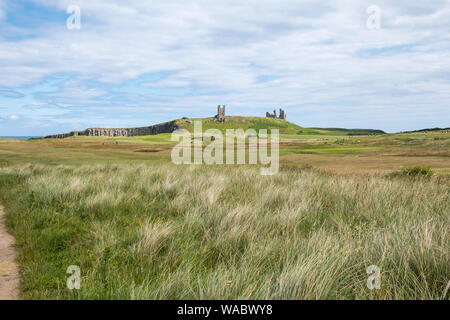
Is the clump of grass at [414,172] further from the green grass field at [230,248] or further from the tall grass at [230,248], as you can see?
the green grass field at [230,248]

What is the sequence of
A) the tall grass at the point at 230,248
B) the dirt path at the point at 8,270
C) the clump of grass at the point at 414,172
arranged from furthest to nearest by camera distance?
the clump of grass at the point at 414,172, the dirt path at the point at 8,270, the tall grass at the point at 230,248

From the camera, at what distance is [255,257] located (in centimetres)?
436

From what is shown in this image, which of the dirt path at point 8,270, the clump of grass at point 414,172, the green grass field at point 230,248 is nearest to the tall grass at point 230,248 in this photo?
the green grass field at point 230,248

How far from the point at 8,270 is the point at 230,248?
3.76 m

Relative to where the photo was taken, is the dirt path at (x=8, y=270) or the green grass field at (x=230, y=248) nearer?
the green grass field at (x=230, y=248)

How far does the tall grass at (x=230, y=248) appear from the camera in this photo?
3.46 m

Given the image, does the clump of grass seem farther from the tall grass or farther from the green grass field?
the green grass field

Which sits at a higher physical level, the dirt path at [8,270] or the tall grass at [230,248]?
the tall grass at [230,248]

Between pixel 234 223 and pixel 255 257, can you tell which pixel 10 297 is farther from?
pixel 234 223

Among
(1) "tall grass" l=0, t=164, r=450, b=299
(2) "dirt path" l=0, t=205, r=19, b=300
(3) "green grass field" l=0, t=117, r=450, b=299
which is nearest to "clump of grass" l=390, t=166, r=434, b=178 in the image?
(1) "tall grass" l=0, t=164, r=450, b=299

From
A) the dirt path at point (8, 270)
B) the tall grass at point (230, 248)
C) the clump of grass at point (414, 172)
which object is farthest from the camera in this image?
the clump of grass at point (414, 172)

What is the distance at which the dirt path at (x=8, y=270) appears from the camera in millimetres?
4090

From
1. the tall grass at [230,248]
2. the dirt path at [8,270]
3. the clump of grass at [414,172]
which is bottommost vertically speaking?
the dirt path at [8,270]

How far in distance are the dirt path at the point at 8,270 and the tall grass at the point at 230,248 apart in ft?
0.47
